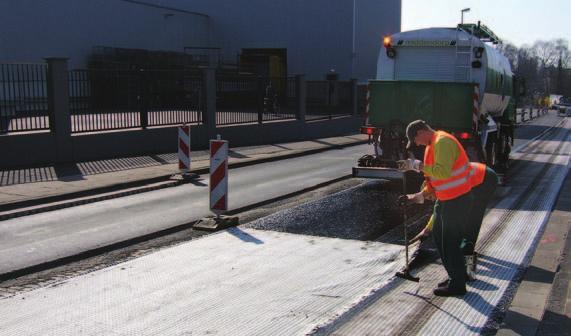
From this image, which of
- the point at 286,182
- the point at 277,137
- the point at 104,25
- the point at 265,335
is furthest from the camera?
the point at 104,25

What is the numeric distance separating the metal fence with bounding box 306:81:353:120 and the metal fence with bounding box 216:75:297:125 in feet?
10.3

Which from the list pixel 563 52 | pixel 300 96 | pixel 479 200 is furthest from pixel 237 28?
pixel 563 52

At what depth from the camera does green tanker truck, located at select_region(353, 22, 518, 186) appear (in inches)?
470

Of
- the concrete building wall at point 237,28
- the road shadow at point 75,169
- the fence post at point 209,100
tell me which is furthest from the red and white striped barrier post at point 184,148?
the concrete building wall at point 237,28

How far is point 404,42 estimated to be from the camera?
1377cm

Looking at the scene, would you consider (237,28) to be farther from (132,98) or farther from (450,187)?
(450,187)

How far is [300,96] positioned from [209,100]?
677 centimetres

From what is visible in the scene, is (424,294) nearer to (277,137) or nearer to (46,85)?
(46,85)

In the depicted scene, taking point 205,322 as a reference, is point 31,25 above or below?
above

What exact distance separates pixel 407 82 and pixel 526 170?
527cm

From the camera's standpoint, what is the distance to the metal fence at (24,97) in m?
14.9

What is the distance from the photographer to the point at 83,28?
38.4 meters

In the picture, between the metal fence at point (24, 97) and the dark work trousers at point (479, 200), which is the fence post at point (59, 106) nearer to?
the metal fence at point (24, 97)

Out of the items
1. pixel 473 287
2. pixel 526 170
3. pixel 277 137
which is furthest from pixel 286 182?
pixel 277 137
